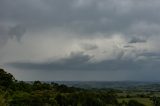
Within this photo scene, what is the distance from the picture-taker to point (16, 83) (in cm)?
18662

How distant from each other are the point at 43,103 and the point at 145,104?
53.7m

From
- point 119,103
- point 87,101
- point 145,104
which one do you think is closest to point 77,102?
point 87,101

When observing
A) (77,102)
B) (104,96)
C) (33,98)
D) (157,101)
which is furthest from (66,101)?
(157,101)

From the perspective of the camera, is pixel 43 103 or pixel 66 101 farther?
pixel 66 101

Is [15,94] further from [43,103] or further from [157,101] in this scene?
[157,101]

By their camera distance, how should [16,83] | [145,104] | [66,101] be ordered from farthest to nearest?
[16,83] < [145,104] < [66,101]

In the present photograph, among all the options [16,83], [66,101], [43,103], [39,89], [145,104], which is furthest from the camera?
[39,89]

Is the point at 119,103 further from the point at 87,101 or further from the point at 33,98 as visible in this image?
the point at 33,98

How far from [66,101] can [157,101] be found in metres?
52.9

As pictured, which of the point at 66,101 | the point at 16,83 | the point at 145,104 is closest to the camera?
the point at 66,101

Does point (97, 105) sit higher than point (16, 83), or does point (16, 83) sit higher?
point (16, 83)

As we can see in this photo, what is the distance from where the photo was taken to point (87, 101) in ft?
571

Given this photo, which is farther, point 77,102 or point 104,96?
point 104,96

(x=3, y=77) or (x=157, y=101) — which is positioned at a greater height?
(x=3, y=77)
